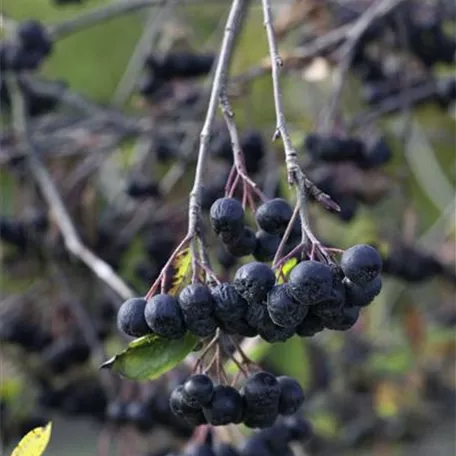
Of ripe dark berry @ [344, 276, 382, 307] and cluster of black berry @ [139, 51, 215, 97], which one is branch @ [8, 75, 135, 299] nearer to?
cluster of black berry @ [139, 51, 215, 97]

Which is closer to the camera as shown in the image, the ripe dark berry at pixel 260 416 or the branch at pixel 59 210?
the ripe dark berry at pixel 260 416

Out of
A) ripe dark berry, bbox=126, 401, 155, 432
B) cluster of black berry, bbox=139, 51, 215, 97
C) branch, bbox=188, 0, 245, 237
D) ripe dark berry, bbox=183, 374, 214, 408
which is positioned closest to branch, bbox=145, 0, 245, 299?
branch, bbox=188, 0, 245, 237

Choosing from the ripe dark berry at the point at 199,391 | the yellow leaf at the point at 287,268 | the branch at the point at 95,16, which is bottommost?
the ripe dark berry at the point at 199,391

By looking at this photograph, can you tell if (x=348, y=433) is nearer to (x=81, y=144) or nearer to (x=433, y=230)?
(x=433, y=230)

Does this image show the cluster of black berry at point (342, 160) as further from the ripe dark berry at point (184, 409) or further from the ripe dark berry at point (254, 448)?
the ripe dark berry at point (184, 409)

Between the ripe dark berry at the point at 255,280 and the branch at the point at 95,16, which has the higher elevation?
the branch at the point at 95,16

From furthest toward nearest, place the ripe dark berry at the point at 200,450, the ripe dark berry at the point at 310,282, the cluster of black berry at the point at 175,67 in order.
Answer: the cluster of black berry at the point at 175,67 < the ripe dark berry at the point at 200,450 < the ripe dark berry at the point at 310,282

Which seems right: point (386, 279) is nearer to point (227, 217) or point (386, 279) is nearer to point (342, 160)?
point (342, 160)

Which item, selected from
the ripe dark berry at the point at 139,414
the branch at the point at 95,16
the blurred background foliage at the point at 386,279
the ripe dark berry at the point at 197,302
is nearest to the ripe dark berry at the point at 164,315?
the ripe dark berry at the point at 197,302

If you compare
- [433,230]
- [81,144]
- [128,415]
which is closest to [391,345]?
[433,230]
